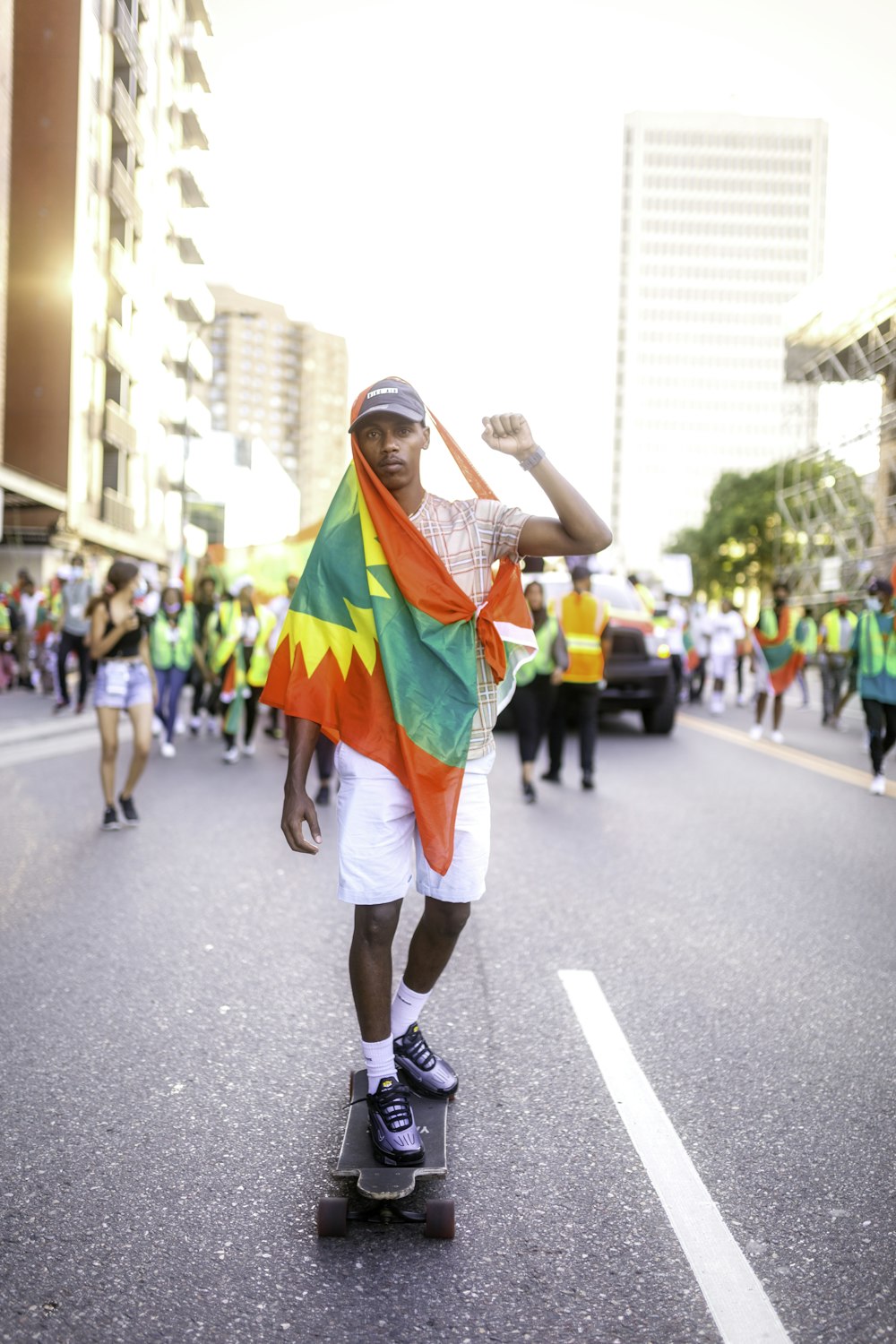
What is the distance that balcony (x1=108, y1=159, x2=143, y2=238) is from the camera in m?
39.7

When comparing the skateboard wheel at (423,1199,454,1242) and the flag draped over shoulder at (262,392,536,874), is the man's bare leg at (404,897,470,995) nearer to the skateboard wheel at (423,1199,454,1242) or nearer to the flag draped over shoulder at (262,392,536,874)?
the flag draped over shoulder at (262,392,536,874)

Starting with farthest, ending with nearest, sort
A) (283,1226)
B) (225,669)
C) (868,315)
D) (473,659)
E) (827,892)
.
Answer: (868,315), (225,669), (827,892), (473,659), (283,1226)

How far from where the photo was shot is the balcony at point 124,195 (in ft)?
130

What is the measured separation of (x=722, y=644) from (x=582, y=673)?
10497 millimetres

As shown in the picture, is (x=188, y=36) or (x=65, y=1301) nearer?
(x=65, y=1301)

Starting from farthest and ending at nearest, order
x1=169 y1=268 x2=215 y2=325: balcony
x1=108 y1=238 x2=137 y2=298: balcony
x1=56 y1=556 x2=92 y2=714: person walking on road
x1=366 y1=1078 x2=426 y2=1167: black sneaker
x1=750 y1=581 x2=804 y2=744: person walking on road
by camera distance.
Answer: x1=169 y1=268 x2=215 y2=325: balcony, x1=108 y1=238 x2=137 y2=298: balcony, x1=56 y1=556 x2=92 y2=714: person walking on road, x1=750 y1=581 x2=804 y2=744: person walking on road, x1=366 y1=1078 x2=426 y2=1167: black sneaker

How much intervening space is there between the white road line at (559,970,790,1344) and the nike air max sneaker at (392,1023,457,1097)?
51cm

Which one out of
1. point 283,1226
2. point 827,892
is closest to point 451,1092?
point 283,1226

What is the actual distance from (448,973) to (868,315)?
106ft

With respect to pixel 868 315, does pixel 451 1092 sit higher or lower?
lower

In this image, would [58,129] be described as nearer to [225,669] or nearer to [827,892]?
[225,669]

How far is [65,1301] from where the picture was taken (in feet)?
7.81

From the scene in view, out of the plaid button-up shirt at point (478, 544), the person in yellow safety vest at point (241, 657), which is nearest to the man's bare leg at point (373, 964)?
the plaid button-up shirt at point (478, 544)

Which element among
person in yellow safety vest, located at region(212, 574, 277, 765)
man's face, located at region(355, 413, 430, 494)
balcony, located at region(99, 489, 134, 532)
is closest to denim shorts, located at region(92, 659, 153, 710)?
person in yellow safety vest, located at region(212, 574, 277, 765)
